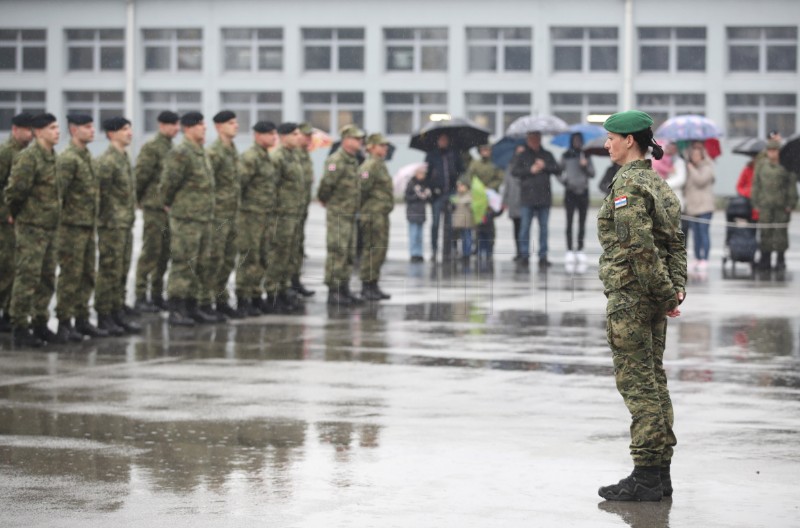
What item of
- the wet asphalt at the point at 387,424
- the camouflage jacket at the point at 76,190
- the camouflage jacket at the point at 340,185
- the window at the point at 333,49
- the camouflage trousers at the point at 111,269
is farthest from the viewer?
the window at the point at 333,49

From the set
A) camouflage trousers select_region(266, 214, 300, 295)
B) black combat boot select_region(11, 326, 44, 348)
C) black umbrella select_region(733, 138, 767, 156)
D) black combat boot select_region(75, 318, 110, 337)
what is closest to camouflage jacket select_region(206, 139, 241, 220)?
camouflage trousers select_region(266, 214, 300, 295)

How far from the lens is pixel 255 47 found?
5366 cm

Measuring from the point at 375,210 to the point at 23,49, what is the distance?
134ft

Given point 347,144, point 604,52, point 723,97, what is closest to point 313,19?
point 604,52

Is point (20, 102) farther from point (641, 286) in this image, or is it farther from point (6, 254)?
point (641, 286)

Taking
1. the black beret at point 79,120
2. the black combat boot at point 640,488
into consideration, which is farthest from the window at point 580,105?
the black combat boot at point 640,488

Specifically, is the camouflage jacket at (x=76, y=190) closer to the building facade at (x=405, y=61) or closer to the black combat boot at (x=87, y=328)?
the black combat boot at (x=87, y=328)

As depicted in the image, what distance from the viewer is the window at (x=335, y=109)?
52969mm

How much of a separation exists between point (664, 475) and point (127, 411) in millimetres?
3790

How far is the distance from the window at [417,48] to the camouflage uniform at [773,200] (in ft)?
102

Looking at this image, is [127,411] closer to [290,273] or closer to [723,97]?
[290,273]

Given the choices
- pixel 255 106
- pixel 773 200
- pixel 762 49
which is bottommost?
pixel 773 200

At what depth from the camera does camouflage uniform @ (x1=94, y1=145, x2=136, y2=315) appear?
46.4 feet

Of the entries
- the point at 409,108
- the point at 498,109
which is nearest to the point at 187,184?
the point at 498,109
